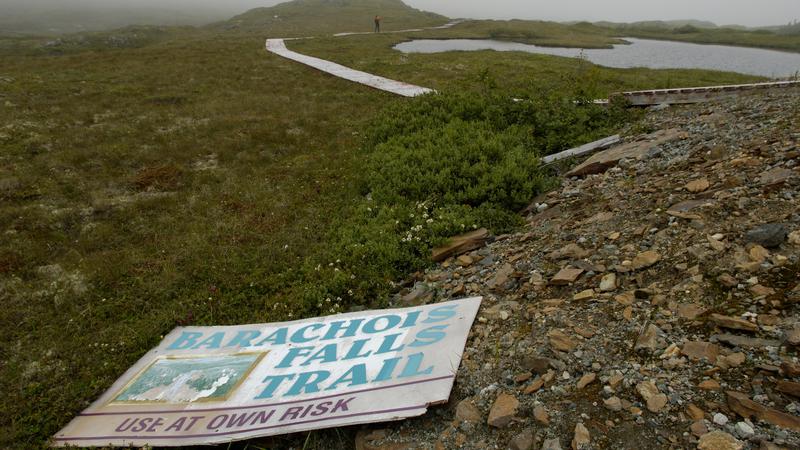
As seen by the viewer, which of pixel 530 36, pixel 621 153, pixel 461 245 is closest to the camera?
pixel 461 245

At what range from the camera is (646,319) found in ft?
17.8

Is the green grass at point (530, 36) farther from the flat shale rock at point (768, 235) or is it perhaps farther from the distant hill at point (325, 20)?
the flat shale rock at point (768, 235)

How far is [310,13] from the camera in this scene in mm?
104938

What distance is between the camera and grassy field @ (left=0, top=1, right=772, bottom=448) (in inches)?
310

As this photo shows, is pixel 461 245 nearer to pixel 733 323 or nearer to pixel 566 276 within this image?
pixel 566 276

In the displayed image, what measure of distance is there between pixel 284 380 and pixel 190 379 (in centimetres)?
167

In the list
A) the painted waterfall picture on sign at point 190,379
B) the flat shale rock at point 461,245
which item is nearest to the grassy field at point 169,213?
the flat shale rock at point 461,245

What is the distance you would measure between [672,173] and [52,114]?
2585 cm

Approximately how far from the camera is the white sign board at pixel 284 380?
18.6ft

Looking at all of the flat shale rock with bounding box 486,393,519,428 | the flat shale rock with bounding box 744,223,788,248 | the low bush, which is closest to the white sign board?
the flat shale rock with bounding box 486,393,519,428

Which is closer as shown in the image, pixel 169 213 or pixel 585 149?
pixel 169 213

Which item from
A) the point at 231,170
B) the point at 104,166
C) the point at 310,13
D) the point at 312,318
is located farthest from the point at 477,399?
the point at 310,13

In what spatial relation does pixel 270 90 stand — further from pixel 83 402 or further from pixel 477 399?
pixel 477 399

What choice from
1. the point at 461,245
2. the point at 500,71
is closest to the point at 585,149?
the point at 461,245
